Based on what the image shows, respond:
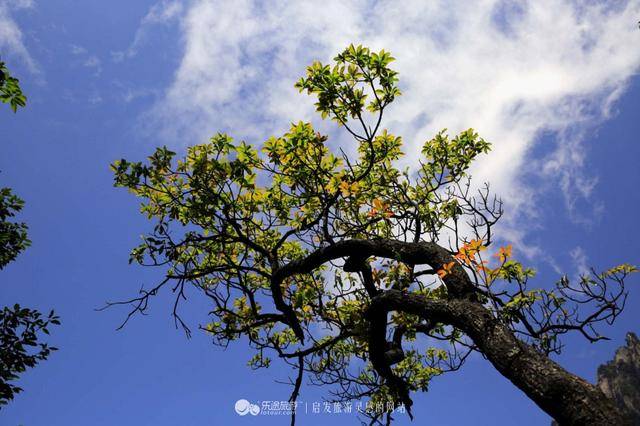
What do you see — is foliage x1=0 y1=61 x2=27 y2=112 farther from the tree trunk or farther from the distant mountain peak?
the distant mountain peak

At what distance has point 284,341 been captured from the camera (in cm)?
984

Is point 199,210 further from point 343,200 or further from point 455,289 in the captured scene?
point 455,289

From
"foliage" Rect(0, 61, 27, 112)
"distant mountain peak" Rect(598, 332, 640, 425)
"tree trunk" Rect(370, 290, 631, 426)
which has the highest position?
"distant mountain peak" Rect(598, 332, 640, 425)

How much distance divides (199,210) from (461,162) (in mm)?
5088

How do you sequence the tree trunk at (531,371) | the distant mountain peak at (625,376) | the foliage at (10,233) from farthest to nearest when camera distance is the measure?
the distant mountain peak at (625,376)
the foliage at (10,233)
the tree trunk at (531,371)

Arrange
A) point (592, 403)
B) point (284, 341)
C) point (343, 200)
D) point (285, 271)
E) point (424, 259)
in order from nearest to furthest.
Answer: point (592, 403), point (424, 259), point (285, 271), point (343, 200), point (284, 341)

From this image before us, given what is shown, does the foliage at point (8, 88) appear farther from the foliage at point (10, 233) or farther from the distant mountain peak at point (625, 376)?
the distant mountain peak at point (625, 376)

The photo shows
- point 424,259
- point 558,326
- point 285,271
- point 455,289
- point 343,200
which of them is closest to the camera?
point 455,289

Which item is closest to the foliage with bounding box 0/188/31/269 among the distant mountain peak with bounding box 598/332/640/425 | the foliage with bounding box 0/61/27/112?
the foliage with bounding box 0/61/27/112

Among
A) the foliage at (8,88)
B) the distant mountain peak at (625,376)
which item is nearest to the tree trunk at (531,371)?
the foliage at (8,88)

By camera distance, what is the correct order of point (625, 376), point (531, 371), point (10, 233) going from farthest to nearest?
point (625, 376) → point (10, 233) → point (531, 371)

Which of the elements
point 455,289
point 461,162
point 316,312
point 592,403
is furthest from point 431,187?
point 592,403

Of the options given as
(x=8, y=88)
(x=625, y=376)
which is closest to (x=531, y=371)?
(x=8, y=88)

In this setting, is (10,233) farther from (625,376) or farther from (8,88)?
(625,376)
